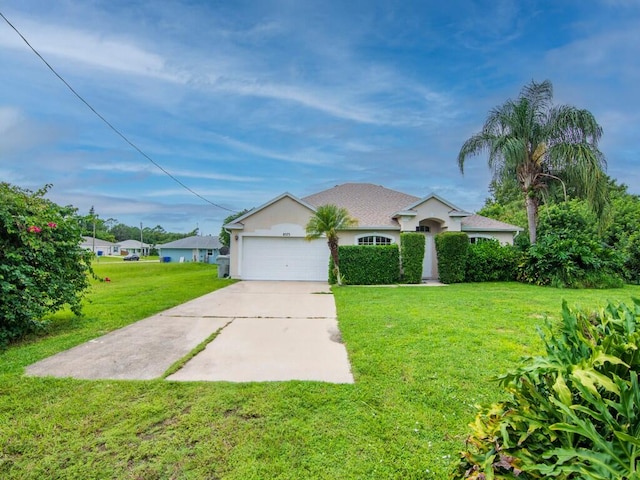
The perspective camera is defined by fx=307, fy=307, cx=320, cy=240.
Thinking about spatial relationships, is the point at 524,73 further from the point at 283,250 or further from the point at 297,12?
the point at 283,250

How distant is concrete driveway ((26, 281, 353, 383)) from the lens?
4.04 metres

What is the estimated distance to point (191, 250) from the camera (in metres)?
47.0

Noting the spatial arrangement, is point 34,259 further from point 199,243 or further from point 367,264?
point 199,243

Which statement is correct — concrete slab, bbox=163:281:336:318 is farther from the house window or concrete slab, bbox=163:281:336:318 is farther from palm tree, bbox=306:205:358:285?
the house window

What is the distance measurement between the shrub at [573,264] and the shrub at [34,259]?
50.7 ft

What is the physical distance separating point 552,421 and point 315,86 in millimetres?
14204

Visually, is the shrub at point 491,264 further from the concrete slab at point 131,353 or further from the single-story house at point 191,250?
the single-story house at point 191,250

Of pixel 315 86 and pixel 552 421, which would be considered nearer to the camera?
pixel 552 421

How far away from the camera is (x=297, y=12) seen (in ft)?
31.6

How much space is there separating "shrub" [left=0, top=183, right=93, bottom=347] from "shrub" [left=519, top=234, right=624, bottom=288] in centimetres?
1545

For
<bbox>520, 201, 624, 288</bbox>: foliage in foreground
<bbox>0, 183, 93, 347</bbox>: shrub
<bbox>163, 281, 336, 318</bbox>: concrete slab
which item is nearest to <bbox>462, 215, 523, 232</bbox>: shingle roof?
<bbox>520, 201, 624, 288</bbox>: foliage in foreground

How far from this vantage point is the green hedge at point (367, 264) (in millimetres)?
13820

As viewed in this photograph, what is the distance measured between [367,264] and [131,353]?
1037 centimetres

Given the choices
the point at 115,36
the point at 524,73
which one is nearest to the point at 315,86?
the point at 115,36
